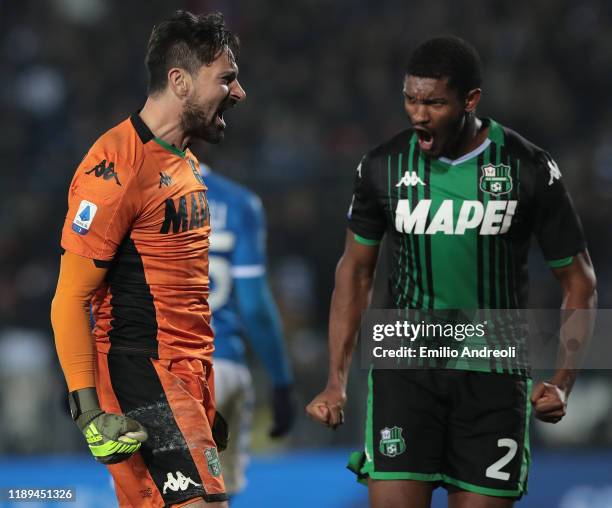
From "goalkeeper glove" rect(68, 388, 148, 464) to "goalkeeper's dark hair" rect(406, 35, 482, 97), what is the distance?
5.67ft

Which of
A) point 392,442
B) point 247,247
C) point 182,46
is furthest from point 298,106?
point 182,46

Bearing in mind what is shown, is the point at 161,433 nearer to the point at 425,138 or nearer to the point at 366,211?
the point at 366,211

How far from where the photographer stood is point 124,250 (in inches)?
140

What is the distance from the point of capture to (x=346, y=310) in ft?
14.8

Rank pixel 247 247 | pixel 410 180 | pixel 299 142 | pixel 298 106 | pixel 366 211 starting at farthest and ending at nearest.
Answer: pixel 298 106 < pixel 299 142 < pixel 247 247 < pixel 366 211 < pixel 410 180

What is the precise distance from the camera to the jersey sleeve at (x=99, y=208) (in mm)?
3420

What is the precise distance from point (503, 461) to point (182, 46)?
1936 mm

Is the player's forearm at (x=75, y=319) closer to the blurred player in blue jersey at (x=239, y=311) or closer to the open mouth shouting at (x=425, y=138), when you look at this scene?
the open mouth shouting at (x=425, y=138)

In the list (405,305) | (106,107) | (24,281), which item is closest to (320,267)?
(24,281)

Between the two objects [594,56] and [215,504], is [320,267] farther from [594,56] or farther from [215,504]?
[215,504]

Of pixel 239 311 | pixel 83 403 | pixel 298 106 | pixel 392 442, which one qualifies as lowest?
pixel 392 442

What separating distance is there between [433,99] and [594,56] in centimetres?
887

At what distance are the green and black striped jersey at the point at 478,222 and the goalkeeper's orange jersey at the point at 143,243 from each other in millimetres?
970

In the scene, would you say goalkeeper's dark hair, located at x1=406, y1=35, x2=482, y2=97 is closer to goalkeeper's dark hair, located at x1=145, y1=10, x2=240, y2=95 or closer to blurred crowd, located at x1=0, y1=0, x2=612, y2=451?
goalkeeper's dark hair, located at x1=145, y1=10, x2=240, y2=95
